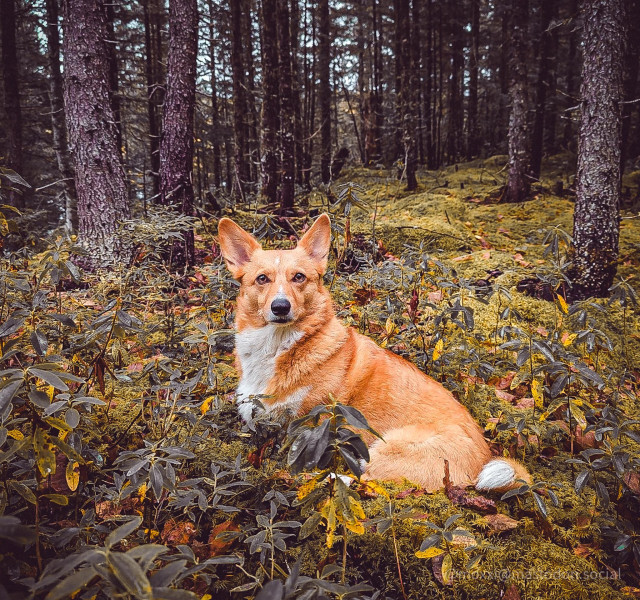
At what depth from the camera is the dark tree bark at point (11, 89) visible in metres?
10.7

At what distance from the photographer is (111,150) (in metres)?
5.74

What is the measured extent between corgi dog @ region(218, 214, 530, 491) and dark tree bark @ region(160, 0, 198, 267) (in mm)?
3395

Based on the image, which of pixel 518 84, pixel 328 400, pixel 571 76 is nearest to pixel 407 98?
pixel 518 84

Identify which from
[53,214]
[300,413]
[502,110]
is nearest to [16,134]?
[53,214]

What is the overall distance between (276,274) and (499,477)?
87.3 inches

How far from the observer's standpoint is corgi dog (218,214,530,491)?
8.02 feet

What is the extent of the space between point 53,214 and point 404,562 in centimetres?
2111

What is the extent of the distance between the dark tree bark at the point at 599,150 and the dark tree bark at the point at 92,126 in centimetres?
686

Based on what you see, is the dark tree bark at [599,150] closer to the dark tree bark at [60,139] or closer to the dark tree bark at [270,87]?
the dark tree bark at [270,87]

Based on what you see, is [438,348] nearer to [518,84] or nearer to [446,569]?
[446,569]

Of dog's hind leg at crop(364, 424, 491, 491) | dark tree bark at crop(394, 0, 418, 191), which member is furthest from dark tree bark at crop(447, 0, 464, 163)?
dog's hind leg at crop(364, 424, 491, 491)

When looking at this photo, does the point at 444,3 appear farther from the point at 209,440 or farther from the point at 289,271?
the point at 209,440

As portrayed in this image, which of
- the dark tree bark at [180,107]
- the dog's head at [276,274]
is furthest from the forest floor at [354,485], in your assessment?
the dark tree bark at [180,107]

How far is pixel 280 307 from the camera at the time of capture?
9.32 feet
